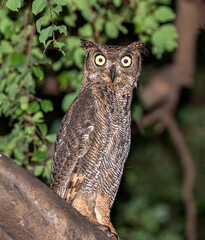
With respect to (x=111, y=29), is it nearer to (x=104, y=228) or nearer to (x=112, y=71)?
(x=112, y=71)

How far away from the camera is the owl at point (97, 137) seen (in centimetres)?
329

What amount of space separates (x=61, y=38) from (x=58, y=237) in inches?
98.6

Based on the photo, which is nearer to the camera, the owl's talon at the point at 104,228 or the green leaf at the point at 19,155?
the owl's talon at the point at 104,228

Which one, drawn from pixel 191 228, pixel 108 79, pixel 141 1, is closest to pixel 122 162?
pixel 108 79

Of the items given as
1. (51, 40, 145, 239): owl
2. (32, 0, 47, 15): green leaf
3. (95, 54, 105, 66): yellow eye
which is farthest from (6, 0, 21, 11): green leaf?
(95, 54, 105, 66): yellow eye

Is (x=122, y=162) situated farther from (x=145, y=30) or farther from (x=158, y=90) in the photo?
(x=158, y=90)

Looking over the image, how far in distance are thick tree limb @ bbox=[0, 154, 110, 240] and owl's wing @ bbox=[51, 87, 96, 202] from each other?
2.20 feet

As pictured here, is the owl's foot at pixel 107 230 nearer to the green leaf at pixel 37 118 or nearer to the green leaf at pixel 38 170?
the green leaf at pixel 38 170

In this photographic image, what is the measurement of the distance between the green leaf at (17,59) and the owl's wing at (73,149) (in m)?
0.77

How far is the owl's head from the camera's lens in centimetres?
365

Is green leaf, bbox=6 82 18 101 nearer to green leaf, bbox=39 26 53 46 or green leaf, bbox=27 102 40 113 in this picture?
green leaf, bbox=27 102 40 113

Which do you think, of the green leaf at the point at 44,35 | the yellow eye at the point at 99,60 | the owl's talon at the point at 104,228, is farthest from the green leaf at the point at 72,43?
the owl's talon at the point at 104,228

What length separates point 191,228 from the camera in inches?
214

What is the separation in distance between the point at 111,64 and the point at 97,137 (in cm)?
68
